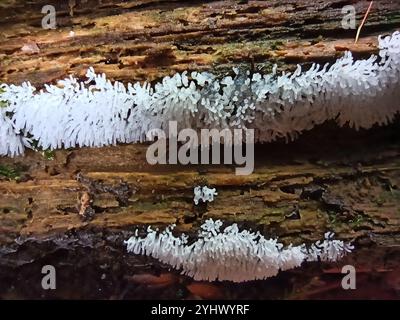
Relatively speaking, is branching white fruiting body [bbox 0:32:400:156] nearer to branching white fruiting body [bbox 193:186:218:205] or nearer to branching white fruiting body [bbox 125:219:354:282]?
branching white fruiting body [bbox 193:186:218:205]

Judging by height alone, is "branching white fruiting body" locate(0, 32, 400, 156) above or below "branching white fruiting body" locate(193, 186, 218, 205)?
above

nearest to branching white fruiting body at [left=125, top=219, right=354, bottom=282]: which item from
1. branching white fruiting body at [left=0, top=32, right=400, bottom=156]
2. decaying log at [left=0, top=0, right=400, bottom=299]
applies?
decaying log at [left=0, top=0, right=400, bottom=299]

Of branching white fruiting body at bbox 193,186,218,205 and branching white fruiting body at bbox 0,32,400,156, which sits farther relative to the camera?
branching white fruiting body at bbox 193,186,218,205

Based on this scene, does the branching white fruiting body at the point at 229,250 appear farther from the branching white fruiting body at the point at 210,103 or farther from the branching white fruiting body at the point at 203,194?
the branching white fruiting body at the point at 210,103

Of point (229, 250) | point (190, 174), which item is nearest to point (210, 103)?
point (190, 174)

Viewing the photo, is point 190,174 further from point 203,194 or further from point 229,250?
point 229,250

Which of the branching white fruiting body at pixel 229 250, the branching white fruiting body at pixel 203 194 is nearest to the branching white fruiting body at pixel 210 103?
the branching white fruiting body at pixel 203 194

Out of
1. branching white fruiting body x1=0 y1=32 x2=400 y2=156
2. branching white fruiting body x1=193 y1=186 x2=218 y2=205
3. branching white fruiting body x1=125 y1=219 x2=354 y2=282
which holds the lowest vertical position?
branching white fruiting body x1=125 y1=219 x2=354 y2=282
